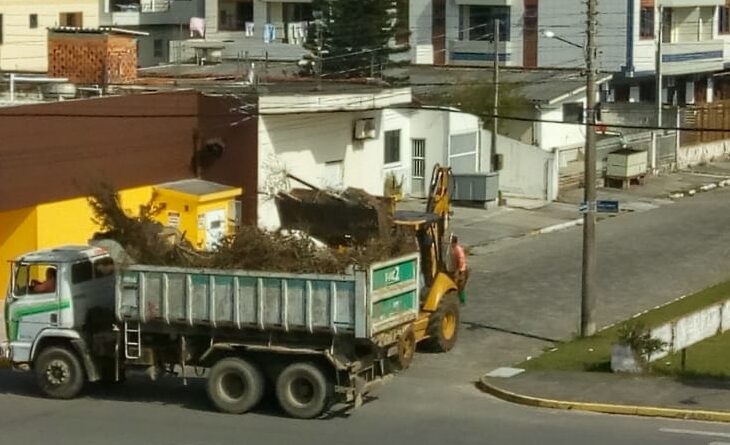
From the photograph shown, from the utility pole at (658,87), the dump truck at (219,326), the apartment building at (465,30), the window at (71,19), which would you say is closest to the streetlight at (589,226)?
the dump truck at (219,326)

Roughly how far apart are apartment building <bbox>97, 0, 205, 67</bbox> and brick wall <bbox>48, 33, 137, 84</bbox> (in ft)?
119

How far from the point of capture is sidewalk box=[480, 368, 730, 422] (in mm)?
21844

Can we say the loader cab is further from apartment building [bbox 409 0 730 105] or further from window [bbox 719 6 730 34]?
window [bbox 719 6 730 34]

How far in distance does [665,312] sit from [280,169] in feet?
36.2

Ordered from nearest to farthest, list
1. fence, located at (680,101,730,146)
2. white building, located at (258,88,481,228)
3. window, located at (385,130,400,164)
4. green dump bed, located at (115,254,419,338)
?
green dump bed, located at (115,254,419,338), white building, located at (258,88,481,228), window, located at (385,130,400,164), fence, located at (680,101,730,146)

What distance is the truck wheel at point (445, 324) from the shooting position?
26828 millimetres

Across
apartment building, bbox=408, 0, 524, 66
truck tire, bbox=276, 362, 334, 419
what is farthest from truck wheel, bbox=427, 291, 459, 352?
apartment building, bbox=408, 0, 524, 66

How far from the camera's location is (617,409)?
22.0m

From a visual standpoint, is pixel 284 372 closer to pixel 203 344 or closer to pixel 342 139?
pixel 203 344

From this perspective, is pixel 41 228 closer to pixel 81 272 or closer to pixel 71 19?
pixel 81 272

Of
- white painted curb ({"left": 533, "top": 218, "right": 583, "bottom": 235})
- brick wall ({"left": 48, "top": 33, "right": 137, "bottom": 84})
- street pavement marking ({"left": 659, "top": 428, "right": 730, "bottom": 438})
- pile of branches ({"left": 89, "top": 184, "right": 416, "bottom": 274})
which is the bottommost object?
street pavement marking ({"left": 659, "top": 428, "right": 730, "bottom": 438})

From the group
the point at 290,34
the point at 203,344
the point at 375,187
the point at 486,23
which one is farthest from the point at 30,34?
the point at 203,344

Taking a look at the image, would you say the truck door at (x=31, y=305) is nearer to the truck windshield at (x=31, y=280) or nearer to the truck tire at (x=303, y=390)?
the truck windshield at (x=31, y=280)

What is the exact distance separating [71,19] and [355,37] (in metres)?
14.6
